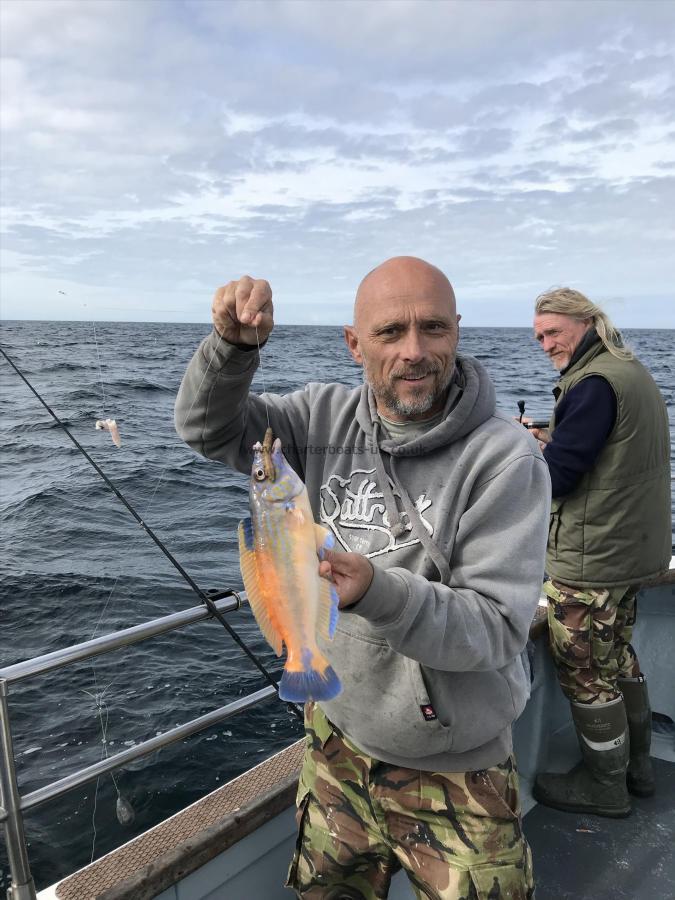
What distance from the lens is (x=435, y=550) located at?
237 cm

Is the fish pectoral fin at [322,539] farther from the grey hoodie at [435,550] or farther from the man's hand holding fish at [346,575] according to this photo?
the grey hoodie at [435,550]

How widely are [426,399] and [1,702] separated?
5.97ft

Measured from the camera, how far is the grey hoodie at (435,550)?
219cm

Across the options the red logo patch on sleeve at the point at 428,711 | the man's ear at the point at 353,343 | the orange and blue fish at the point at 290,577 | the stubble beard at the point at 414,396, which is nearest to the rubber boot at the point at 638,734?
the red logo patch on sleeve at the point at 428,711

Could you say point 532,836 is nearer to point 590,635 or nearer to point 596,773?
point 596,773

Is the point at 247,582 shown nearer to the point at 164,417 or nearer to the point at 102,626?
the point at 102,626

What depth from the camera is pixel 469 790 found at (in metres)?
2.42

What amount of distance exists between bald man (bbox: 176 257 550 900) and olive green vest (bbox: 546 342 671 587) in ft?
5.45

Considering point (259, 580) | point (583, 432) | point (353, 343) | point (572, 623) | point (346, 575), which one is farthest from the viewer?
point (572, 623)

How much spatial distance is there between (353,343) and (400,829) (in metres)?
1.83

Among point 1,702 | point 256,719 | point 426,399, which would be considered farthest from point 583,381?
point 256,719

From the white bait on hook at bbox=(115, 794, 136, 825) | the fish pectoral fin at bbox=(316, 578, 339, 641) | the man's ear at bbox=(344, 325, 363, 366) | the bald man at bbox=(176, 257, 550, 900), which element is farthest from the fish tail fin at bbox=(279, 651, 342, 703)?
the white bait on hook at bbox=(115, 794, 136, 825)

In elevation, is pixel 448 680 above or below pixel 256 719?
above

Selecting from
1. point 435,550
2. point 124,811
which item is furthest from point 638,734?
point 124,811
